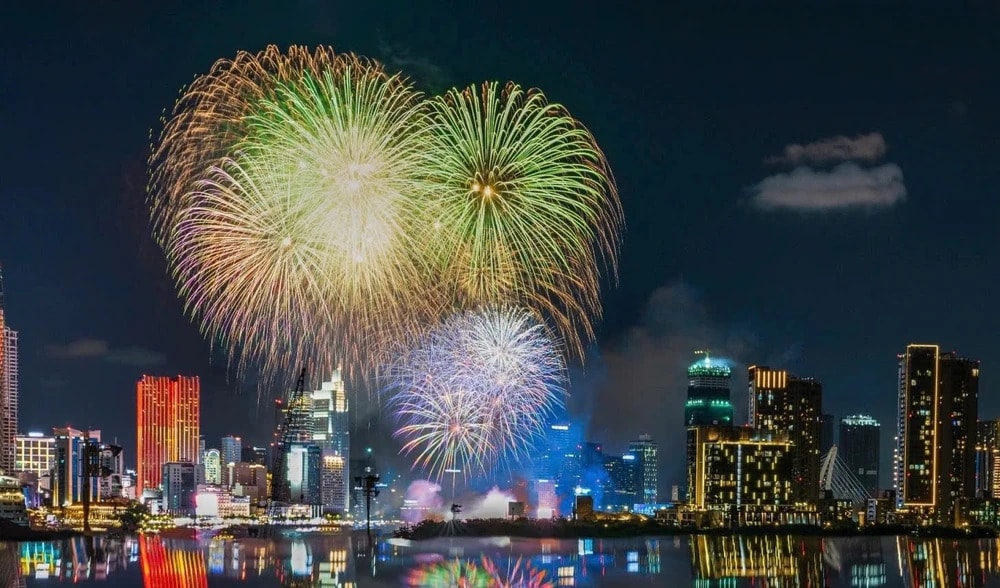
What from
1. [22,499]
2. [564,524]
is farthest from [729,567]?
[22,499]

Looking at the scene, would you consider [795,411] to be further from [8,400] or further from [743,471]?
[8,400]

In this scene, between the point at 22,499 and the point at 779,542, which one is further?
the point at 22,499

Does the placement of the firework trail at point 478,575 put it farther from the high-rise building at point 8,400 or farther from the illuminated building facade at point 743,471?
the high-rise building at point 8,400

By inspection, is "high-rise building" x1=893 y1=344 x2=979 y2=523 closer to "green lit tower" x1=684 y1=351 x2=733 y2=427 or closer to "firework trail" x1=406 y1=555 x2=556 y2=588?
"green lit tower" x1=684 y1=351 x2=733 y2=427

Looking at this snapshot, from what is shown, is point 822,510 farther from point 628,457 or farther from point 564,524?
point 564,524

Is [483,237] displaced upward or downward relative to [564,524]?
upward

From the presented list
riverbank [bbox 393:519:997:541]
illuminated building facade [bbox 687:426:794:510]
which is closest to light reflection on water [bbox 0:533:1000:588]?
riverbank [bbox 393:519:997:541]

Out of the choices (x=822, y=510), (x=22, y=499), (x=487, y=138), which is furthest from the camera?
(x=822, y=510)
